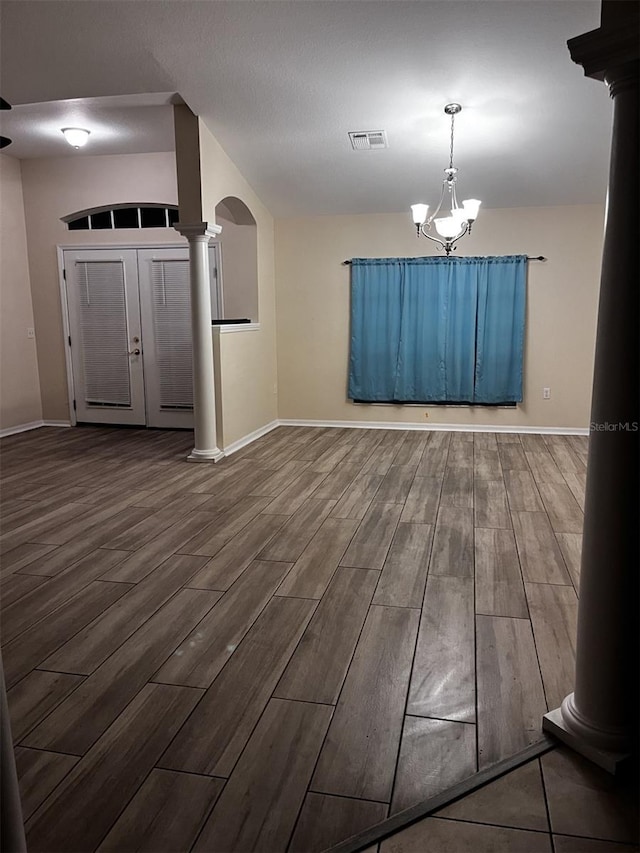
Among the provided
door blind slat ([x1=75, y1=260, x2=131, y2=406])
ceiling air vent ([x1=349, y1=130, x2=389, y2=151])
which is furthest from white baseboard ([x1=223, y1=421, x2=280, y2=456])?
ceiling air vent ([x1=349, y1=130, x2=389, y2=151])

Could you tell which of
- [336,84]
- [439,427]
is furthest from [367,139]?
[439,427]

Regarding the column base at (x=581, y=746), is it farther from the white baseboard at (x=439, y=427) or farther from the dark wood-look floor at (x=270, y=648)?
the white baseboard at (x=439, y=427)

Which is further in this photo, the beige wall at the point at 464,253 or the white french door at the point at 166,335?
the white french door at the point at 166,335

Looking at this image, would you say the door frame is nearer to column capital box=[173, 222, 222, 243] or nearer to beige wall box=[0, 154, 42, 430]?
beige wall box=[0, 154, 42, 430]

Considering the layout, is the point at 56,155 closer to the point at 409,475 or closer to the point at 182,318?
the point at 182,318

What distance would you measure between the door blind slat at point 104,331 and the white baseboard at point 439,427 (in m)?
2.01

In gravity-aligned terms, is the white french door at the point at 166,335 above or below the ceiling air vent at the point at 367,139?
below

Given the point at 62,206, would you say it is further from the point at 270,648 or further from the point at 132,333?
the point at 270,648

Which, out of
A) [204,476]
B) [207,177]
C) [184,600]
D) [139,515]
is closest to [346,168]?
[207,177]

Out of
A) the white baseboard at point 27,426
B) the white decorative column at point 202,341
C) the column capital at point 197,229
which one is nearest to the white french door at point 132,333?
the white baseboard at point 27,426

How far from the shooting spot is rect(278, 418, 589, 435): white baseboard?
22.7 ft

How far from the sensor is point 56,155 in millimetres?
6930

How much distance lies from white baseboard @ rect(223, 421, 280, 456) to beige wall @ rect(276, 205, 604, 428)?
1.20ft

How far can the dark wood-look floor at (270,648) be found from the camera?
1672mm
